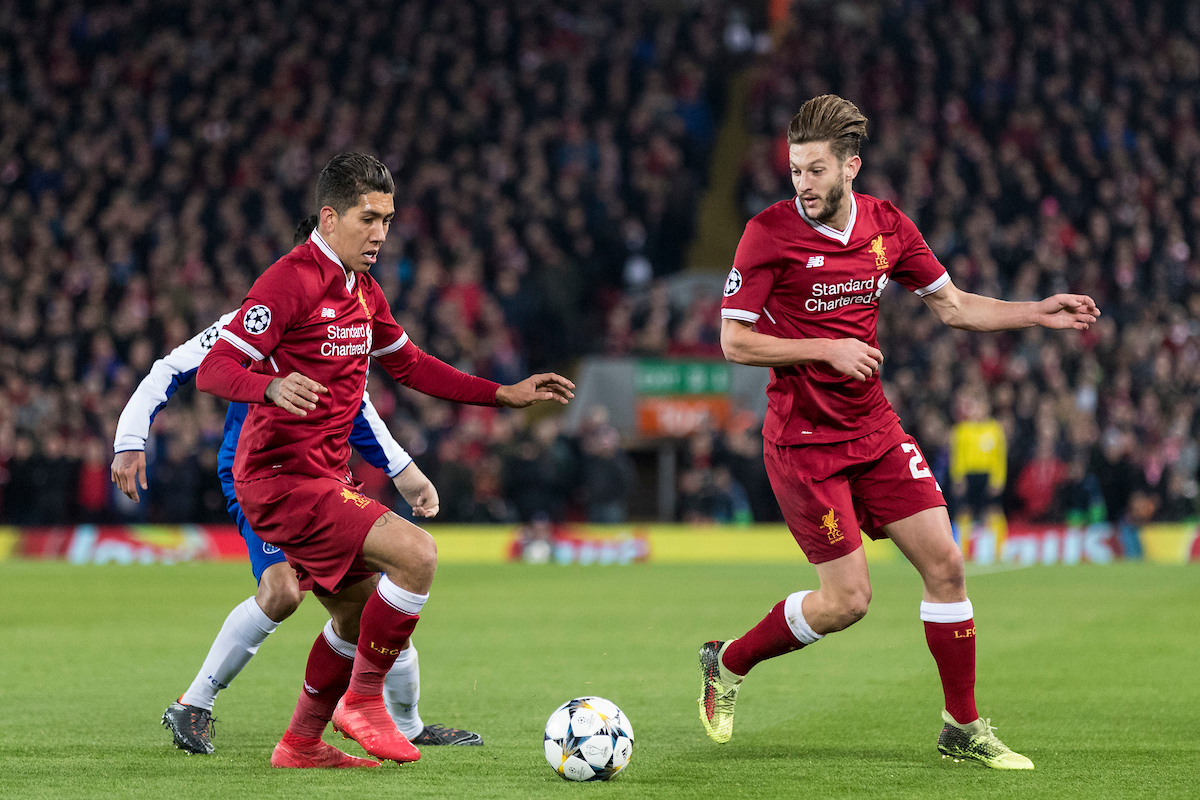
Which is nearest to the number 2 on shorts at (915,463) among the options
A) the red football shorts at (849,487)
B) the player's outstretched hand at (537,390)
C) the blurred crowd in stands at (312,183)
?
the red football shorts at (849,487)

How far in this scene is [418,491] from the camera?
19.2ft

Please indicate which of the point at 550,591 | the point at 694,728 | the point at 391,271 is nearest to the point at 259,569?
the point at 694,728

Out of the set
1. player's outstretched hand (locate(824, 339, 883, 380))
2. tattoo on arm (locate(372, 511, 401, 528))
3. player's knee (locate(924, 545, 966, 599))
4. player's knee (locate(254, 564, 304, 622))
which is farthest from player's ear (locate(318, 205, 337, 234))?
player's knee (locate(924, 545, 966, 599))

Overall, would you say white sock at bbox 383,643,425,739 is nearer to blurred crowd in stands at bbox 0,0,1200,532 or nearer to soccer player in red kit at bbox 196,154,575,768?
soccer player in red kit at bbox 196,154,575,768

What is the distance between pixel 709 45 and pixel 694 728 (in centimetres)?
1957

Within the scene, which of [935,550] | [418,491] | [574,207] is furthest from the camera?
[574,207]

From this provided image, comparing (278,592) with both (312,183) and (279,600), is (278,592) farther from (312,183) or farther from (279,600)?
(312,183)

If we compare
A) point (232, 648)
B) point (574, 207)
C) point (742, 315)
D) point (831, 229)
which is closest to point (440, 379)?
point (742, 315)

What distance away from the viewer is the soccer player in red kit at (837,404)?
5320mm

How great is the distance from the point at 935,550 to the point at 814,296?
40.8 inches

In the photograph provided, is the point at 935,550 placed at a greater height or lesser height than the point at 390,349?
lesser

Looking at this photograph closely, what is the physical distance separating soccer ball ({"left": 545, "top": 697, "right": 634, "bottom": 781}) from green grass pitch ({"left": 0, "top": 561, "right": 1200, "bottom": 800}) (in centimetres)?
8

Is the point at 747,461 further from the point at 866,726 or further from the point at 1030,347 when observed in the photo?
the point at 866,726

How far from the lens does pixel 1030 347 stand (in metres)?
18.8
